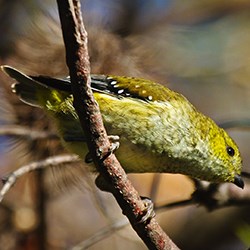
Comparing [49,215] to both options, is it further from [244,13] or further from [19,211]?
[244,13]

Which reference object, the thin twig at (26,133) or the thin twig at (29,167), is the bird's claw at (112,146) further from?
the thin twig at (26,133)

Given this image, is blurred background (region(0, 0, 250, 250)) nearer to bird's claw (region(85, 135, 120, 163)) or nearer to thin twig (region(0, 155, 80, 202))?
thin twig (region(0, 155, 80, 202))

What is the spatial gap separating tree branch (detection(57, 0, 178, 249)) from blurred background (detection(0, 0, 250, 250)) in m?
0.35

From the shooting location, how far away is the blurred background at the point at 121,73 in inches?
156

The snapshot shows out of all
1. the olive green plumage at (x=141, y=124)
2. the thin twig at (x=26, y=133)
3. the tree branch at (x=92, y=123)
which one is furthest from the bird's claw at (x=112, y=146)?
the thin twig at (x=26, y=133)

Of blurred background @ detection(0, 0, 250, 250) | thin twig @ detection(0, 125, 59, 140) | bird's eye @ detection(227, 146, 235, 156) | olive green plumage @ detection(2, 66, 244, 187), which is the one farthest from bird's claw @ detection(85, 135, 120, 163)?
thin twig @ detection(0, 125, 59, 140)

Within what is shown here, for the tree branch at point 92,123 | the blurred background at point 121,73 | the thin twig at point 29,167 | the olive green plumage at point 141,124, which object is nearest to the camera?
the tree branch at point 92,123

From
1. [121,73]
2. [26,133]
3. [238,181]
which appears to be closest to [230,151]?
[238,181]

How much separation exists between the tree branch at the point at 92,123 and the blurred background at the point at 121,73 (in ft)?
1.16

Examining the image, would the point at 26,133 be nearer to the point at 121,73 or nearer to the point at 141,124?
the point at 121,73

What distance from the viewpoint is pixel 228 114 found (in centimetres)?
528

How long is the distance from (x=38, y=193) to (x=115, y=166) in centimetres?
183

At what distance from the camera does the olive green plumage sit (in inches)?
123

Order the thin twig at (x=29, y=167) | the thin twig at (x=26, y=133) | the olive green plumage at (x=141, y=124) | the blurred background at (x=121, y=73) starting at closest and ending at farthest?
the thin twig at (x=29, y=167)
the olive green plumage at (x=141, y=124)
the thin twig at (x=26, y=133)
the blurred background at (x=121, y=73)
